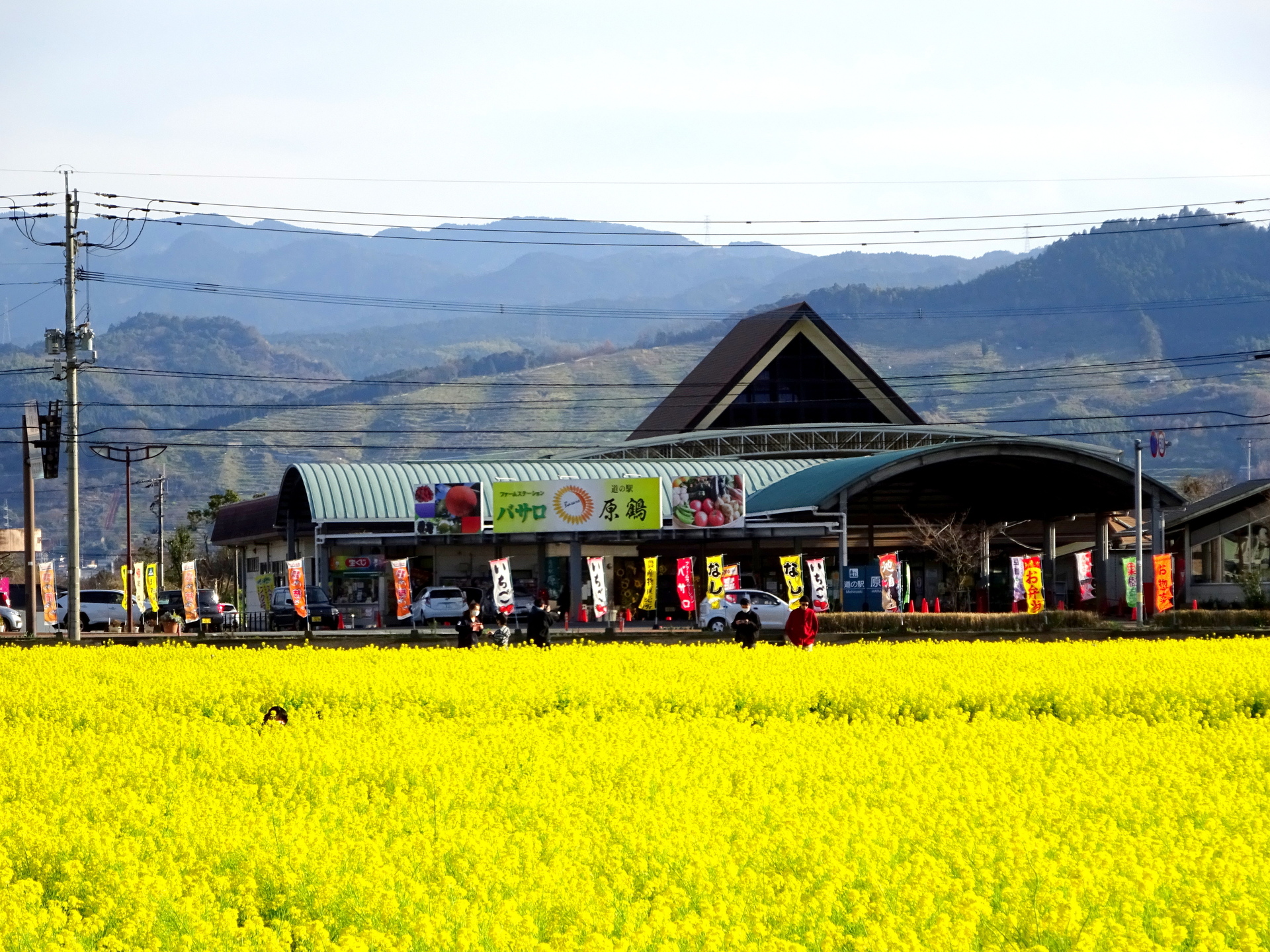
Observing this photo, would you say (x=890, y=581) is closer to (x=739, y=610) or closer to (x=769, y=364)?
(x=739, y=610)

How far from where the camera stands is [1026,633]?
33.2 metres

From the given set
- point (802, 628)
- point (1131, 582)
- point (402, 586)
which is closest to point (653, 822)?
point (802, 628)

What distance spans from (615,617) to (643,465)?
38.1ft

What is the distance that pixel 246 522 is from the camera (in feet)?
200

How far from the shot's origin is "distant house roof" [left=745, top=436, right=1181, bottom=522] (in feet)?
145

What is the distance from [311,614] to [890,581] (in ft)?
54.9

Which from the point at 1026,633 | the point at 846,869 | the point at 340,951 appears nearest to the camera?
the point at 340,951

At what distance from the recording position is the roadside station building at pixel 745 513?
1815 inches

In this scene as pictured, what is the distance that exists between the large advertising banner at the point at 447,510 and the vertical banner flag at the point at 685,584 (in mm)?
8303

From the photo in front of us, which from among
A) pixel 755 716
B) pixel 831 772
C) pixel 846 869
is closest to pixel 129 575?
pixel 755 716

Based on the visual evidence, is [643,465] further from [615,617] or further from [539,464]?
[615,617]

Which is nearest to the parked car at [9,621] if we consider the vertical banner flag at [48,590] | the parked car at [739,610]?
the vertical banner flag at [48,590]

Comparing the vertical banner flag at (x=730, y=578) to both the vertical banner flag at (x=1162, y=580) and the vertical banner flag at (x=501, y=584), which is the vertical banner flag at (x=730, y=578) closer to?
the vertical banner flag at (x=501, y=584)

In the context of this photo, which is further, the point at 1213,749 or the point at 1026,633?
the point at 1026,633
